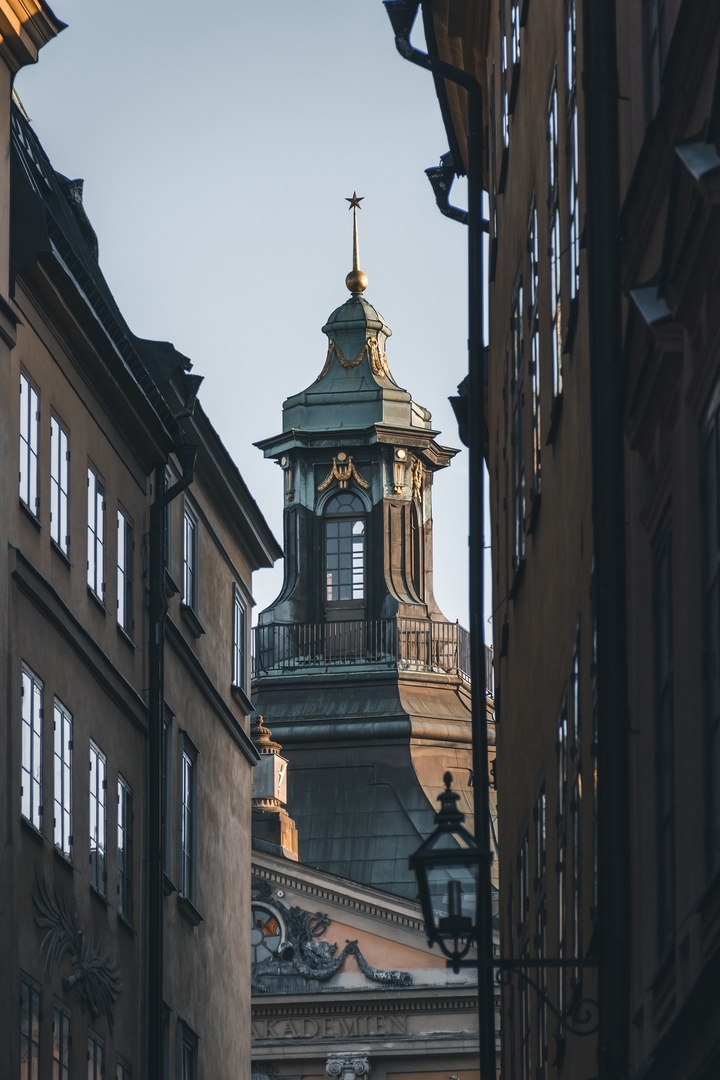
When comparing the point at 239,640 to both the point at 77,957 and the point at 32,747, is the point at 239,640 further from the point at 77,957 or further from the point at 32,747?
the point at 32,747

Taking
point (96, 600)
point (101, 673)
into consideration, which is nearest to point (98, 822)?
point (101, 673)

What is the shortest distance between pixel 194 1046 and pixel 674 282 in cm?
1871

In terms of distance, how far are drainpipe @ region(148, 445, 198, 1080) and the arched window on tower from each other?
149ft

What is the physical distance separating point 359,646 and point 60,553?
48510mm

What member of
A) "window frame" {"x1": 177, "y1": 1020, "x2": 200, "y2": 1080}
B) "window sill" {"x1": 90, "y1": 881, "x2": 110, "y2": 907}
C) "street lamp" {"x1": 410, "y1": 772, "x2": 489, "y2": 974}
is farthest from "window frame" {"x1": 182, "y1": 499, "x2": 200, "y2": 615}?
"street lamp" {"x1": 410, "y1": 772, "x2": 489, "y2": 974}

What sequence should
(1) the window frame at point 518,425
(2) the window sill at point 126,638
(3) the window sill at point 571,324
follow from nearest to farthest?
(3) the window sill at point 571,324 < (1) the window frame at point 518,425 < (2) the window sill at point 126,638

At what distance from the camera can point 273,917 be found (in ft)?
190

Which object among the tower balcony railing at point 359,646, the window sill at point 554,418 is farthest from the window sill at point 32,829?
the tower balcony railing at point 359,646

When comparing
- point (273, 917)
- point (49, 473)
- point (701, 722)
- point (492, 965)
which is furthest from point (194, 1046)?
point (273, 917)

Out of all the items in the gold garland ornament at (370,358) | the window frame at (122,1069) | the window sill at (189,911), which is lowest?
the window frame at (122,1069)

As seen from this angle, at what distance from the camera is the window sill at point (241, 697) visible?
95.7ft

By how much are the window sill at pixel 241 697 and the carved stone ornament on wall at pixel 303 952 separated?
26.1 m

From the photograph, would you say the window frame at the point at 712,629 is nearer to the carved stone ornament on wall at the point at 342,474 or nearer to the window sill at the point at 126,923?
the window sill at the point at 126,923

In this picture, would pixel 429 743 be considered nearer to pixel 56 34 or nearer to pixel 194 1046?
pixel 194 1046
